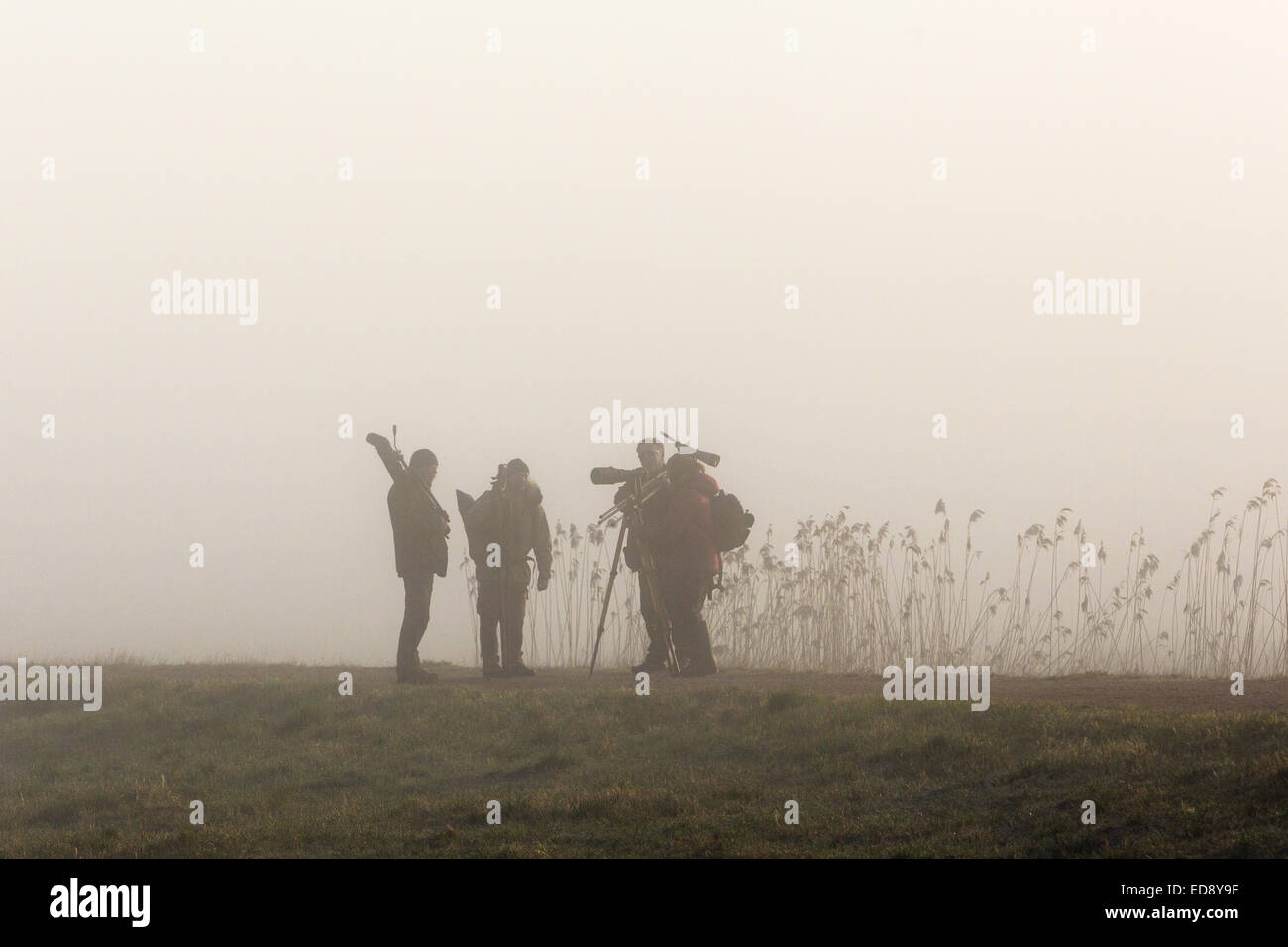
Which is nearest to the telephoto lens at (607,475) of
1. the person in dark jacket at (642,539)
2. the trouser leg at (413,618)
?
the person in dark jacket at (642,539)

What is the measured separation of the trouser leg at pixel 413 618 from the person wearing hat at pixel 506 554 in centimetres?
62

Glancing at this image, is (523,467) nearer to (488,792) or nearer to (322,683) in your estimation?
(322,683)

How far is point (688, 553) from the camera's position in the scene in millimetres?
15742

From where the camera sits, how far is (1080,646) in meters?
16.5

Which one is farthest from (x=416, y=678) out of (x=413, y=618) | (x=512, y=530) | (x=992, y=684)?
(x=992, y=684)

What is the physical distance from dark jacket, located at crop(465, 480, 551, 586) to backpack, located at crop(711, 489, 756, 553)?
2001mm

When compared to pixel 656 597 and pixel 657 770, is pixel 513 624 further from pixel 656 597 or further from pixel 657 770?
pixel 657 770

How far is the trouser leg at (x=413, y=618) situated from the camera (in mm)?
16484

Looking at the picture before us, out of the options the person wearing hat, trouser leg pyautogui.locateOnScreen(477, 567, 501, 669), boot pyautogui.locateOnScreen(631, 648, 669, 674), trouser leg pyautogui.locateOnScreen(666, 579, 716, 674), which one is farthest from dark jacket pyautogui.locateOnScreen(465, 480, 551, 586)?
trouser leg pyautogui.locateOnScreen(666, 579, 716, 674)

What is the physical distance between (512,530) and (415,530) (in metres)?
1.06

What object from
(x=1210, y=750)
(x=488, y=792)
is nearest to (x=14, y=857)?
(x=488, y=792)

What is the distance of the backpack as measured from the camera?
624 inches

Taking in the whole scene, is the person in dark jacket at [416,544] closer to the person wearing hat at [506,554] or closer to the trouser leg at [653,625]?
the person wearing hat at [506,554]
